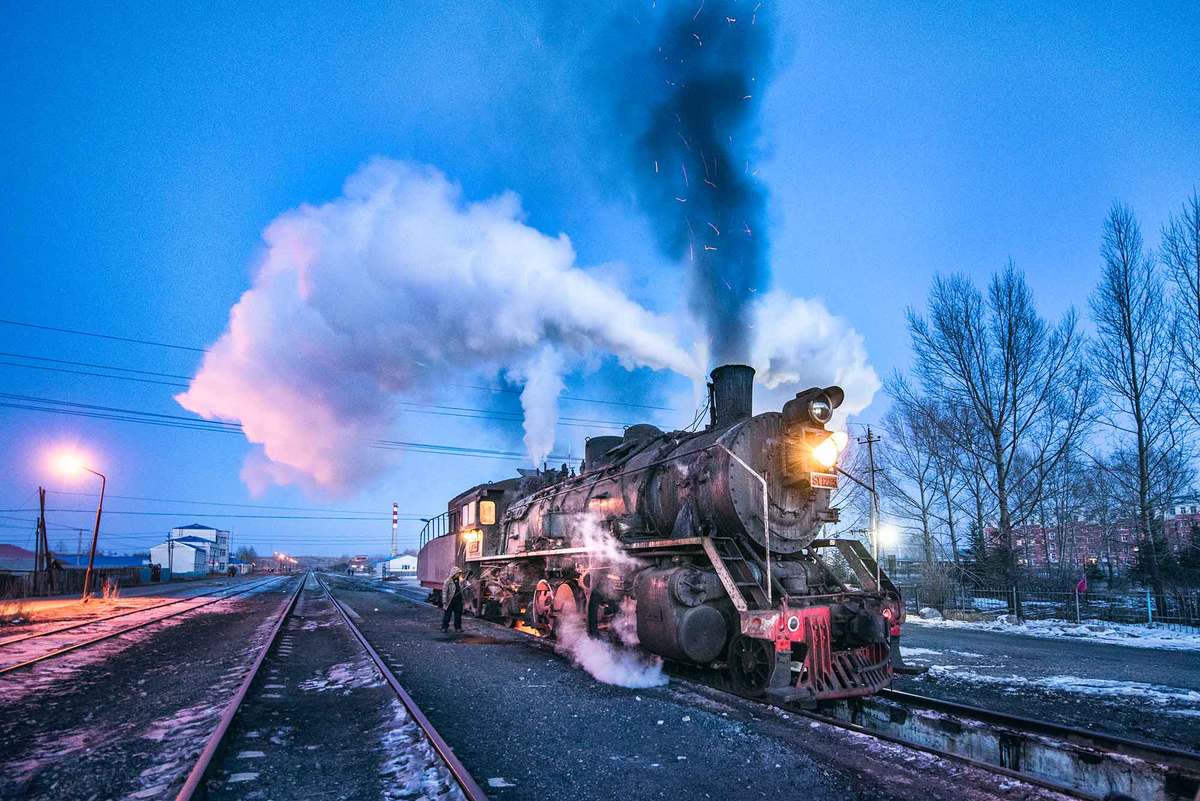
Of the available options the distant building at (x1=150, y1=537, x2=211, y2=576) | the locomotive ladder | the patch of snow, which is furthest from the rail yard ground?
the distant building at (x1=150, y1=537, x2=211, y2=576)

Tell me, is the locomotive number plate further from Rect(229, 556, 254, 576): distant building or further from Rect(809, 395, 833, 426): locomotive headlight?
Rect(229, 556, 254, 576): distant building

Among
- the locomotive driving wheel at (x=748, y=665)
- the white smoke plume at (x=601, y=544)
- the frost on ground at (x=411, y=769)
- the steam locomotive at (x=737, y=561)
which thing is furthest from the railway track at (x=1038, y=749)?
the frost on ground at (x=411, y=769)

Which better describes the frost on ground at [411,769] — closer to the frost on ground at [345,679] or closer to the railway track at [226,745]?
the railway track at [226,745]

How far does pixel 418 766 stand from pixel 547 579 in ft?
21.8

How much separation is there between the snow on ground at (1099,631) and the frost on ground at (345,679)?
14345 mm

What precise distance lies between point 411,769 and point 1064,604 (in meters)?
19.6

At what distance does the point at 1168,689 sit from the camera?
8.25m

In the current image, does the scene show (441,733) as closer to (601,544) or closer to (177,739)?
(177,739)

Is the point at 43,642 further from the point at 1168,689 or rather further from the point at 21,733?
the point at 1168,689

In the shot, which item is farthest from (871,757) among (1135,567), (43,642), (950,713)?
(1135,567)

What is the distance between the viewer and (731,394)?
912 cm

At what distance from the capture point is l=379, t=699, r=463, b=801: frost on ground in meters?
4.41

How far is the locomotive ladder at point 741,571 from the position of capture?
7.09 meters

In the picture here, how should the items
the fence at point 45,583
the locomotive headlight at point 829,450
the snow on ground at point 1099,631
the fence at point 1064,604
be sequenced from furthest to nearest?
1. the fence at point 45,583
2. the fence at point 1064,604
3. the snow on ground at point 1099,631
4. the locomotive headlight at point 829,450
